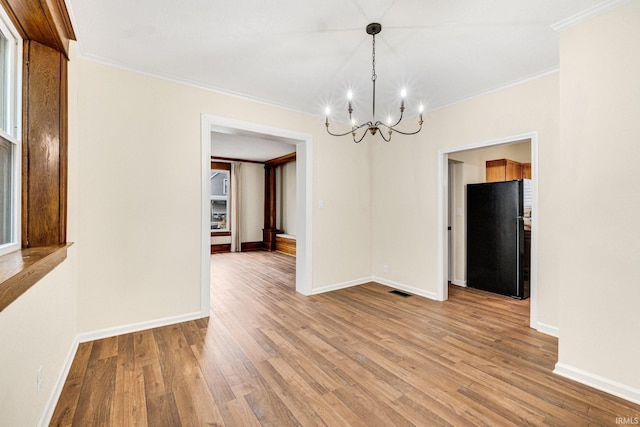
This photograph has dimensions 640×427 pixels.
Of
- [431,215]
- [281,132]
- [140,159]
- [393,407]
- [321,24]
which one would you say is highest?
[321,24]

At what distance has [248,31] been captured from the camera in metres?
2.27

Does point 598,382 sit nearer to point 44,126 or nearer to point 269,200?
point 44,126

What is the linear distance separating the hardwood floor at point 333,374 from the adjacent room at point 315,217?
2 cm

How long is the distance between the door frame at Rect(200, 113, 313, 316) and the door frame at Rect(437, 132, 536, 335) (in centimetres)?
175

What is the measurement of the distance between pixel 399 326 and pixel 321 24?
2.85m

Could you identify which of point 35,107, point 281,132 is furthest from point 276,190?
point 35,107

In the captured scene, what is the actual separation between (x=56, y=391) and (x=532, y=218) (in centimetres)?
421

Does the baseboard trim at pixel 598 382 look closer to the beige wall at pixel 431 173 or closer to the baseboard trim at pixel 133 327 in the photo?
the beige wall at pixel 431 173

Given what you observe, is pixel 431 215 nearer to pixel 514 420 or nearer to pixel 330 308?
pixel 330 308

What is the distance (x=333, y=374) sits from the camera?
216 centimetres

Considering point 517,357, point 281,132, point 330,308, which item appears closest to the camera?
point 517,357

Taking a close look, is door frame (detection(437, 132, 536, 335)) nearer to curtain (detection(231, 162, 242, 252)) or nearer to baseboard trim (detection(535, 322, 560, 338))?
baseboard trim (detection(535, 322, 560, 338))

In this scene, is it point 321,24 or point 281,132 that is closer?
point 321,24

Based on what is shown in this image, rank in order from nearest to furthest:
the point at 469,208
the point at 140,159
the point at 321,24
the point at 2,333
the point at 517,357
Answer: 1. the point at 2,333
2. the point at 321,24
3. the point at 517,357
4. the point at 140,159
5. the point at 469,208
